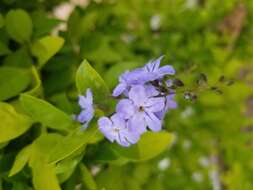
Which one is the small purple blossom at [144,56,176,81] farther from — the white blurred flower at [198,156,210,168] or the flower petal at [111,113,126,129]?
the white blurred flower at [198,156,210,168]

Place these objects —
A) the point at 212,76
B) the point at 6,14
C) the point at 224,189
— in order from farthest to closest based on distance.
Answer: the point at 224,189, the point at 212,76, the point at 6,14

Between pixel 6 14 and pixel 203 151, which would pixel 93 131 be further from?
pixel 203 151

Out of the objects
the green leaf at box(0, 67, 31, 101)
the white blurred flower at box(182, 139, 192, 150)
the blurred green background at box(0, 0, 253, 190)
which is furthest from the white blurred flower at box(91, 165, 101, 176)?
the white blurred flower at box(182, 139, 192, 150)

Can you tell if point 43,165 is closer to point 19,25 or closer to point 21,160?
point 21,160

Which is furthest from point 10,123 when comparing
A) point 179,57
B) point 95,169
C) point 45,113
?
point 179,57

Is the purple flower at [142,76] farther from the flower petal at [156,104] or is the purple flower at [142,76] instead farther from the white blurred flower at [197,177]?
the white blurred flower at [197,177]

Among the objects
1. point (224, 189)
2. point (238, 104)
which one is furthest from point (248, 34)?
point (224, 189)
